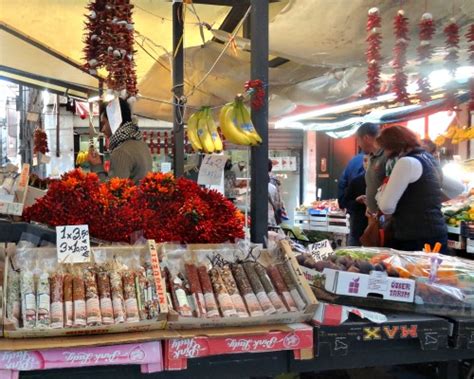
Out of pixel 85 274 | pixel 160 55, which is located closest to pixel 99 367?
pixel 85 274

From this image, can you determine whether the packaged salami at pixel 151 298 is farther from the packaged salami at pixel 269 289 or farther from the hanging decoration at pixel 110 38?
the hanging decoration at pixel 110 38

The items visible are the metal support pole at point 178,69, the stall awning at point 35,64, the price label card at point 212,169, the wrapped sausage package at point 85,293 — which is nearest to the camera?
the wrapped sausage package at point 85,293

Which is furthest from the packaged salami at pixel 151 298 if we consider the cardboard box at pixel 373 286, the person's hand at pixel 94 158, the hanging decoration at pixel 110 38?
the person's hand at pixel 94 158

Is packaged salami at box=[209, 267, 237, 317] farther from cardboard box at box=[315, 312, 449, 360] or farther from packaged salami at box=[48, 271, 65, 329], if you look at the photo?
→ packaged salami at box=[48, 271, 65, 329]

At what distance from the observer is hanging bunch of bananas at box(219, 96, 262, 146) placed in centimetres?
A: 247

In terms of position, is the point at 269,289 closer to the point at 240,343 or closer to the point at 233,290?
the point at 233,290

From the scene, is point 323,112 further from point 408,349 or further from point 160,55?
point 408,349

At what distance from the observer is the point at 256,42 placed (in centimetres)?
249

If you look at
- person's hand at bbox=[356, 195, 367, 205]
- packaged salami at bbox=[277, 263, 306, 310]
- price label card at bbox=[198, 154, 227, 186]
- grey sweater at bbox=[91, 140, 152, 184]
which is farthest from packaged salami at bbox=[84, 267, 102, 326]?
person's hand at bbox=[356, 195, 367, 205]

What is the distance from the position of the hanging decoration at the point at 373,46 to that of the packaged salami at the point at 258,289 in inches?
59.7

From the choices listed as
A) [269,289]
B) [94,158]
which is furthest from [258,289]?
[94,158]

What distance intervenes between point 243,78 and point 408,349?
150 inches

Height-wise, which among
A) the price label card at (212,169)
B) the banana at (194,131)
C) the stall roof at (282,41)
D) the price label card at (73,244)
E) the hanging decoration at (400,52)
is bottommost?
the price label card at (73,244)

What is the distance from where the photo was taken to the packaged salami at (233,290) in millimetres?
1876
